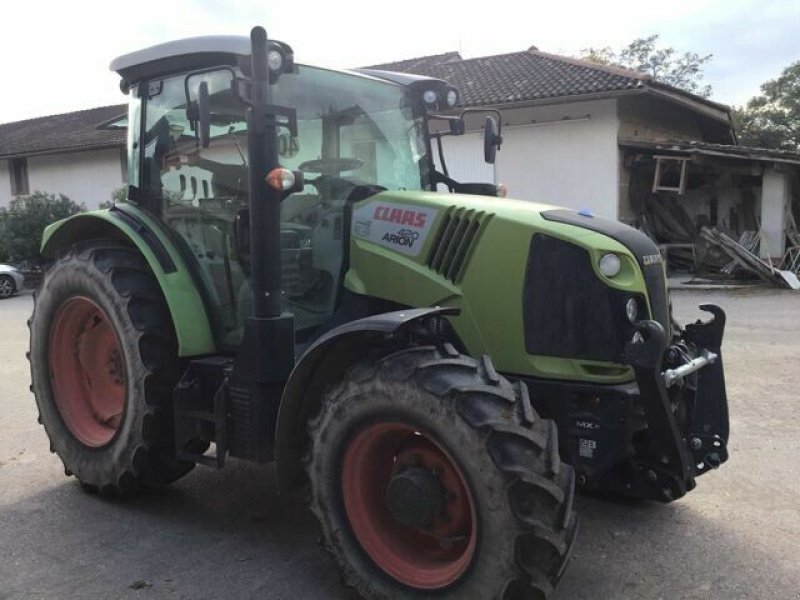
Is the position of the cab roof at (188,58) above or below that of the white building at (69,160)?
below

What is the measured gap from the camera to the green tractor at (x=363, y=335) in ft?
9.14

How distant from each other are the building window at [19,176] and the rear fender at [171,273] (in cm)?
2697

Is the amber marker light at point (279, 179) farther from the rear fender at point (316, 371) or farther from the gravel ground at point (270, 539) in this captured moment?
the gravel ground at point (270, 539)

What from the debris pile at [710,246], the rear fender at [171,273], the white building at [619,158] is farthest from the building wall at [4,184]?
the rear fender at [171,273]

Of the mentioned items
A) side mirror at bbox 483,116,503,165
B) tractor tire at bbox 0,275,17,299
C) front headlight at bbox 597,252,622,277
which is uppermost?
side mirror at bbox 483,116,503,165

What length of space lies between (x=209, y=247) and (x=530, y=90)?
1438 centimetres

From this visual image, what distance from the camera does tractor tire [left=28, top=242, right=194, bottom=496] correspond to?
12.6 ft

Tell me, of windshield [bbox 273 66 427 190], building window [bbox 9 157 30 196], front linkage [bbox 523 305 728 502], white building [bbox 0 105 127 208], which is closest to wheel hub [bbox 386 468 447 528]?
front linkage [bbox 523 305 728 502]

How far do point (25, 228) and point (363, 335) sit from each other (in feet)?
64.5

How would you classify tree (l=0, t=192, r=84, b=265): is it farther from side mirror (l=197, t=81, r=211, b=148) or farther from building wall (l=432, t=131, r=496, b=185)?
side mirror (l=197, t=81, r=211, b=148)

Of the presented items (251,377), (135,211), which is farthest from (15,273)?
(251,377)

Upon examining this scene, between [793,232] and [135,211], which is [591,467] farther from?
[793,232]

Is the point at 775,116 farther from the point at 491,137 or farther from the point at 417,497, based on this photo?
the point at 417,497

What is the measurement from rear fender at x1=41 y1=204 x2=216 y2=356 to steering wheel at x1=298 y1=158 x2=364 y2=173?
2.86ft
